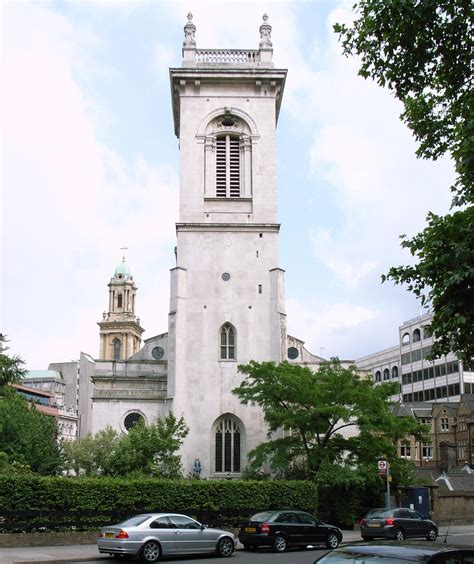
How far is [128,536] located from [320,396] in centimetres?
1669

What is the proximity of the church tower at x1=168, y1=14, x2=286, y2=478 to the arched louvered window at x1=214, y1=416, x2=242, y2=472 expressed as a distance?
2.4 inches

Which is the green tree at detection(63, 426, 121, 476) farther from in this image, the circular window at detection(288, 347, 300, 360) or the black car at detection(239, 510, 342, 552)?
the black car at detection(239, 510, 342, 552)

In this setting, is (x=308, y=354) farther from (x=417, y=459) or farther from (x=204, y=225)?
(x=417, y=459)

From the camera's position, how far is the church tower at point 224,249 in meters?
46.1

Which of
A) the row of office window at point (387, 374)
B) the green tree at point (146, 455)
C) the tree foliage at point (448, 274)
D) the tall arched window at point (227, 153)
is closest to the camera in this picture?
the tree foliage at point (448, 274)

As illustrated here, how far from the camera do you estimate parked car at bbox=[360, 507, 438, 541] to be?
2939 centimetres

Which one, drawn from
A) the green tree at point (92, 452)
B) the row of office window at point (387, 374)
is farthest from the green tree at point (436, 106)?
the row of office window at point (387, 374)

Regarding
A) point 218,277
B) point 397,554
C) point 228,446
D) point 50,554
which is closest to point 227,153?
point 218,277

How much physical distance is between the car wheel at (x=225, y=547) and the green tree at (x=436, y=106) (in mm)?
10299

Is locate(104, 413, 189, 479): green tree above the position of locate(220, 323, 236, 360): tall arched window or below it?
below

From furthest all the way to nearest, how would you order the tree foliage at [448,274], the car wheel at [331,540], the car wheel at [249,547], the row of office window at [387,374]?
1. the row of office window at [387,374]
2. the car wheel at [331,540]
3. the car wheel at [249,547]
4. the tree foliage at [448,274]

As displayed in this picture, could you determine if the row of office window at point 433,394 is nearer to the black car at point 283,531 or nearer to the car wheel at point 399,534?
the car wheel at point 399,534

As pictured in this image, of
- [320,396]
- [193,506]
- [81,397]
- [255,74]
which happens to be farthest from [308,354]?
[81,397]

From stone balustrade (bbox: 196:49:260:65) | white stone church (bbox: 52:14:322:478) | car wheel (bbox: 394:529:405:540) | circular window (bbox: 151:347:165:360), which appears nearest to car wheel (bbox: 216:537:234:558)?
car wheel (bbox: 394:529:405:540)
